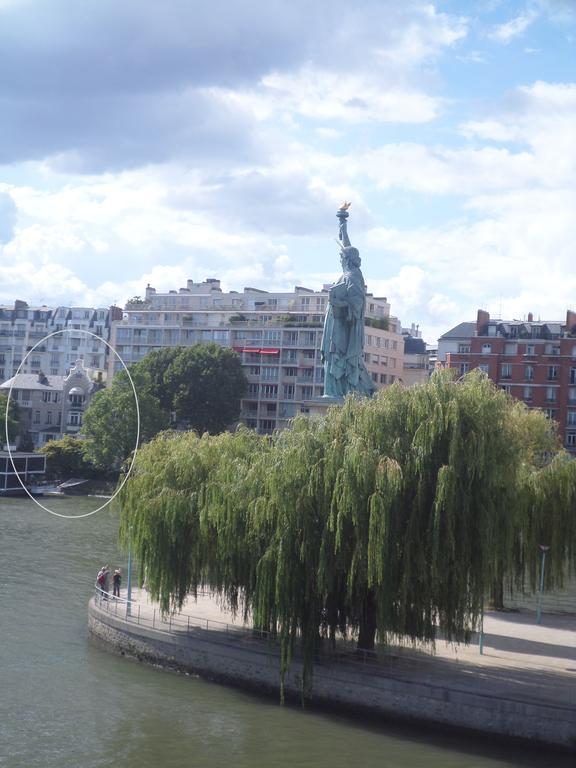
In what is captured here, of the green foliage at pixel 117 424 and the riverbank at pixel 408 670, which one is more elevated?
the green foliage at pixel 117 424

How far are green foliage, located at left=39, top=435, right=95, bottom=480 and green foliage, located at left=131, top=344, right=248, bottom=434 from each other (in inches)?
315

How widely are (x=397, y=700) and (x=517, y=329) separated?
60.6m

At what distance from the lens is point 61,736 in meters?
22.3

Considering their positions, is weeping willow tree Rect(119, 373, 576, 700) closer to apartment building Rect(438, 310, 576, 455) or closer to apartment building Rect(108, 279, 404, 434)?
apartment building Rect(438, 310, 576, 455)

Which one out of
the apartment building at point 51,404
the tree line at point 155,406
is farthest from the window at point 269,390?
the apartment building at point 51,404

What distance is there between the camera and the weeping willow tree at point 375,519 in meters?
24.6

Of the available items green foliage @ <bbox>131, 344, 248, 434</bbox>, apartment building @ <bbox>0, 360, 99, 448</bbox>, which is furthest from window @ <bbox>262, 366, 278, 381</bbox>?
apartment building @ <bbox>0, 360, 99, 448</bbox>

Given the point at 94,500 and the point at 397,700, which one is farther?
the point at 94,500

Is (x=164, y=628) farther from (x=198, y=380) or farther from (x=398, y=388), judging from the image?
(x=198, y=380)

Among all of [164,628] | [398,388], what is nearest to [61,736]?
[164,628]

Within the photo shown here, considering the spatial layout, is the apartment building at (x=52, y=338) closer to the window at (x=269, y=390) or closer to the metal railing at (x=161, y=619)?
the window at (x=269, y=390)

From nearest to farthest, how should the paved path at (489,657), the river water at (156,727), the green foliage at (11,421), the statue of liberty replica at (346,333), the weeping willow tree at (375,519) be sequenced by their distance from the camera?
the river water at (156,727)
the paved path at (489,657)
the weeping willow tree at (375,519)
the statue of liberty replica at (346,333)
the green foliage at (11,421)

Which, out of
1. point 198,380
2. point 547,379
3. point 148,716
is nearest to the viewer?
point 148,716

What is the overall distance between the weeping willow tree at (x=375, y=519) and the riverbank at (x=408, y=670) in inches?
31.5
